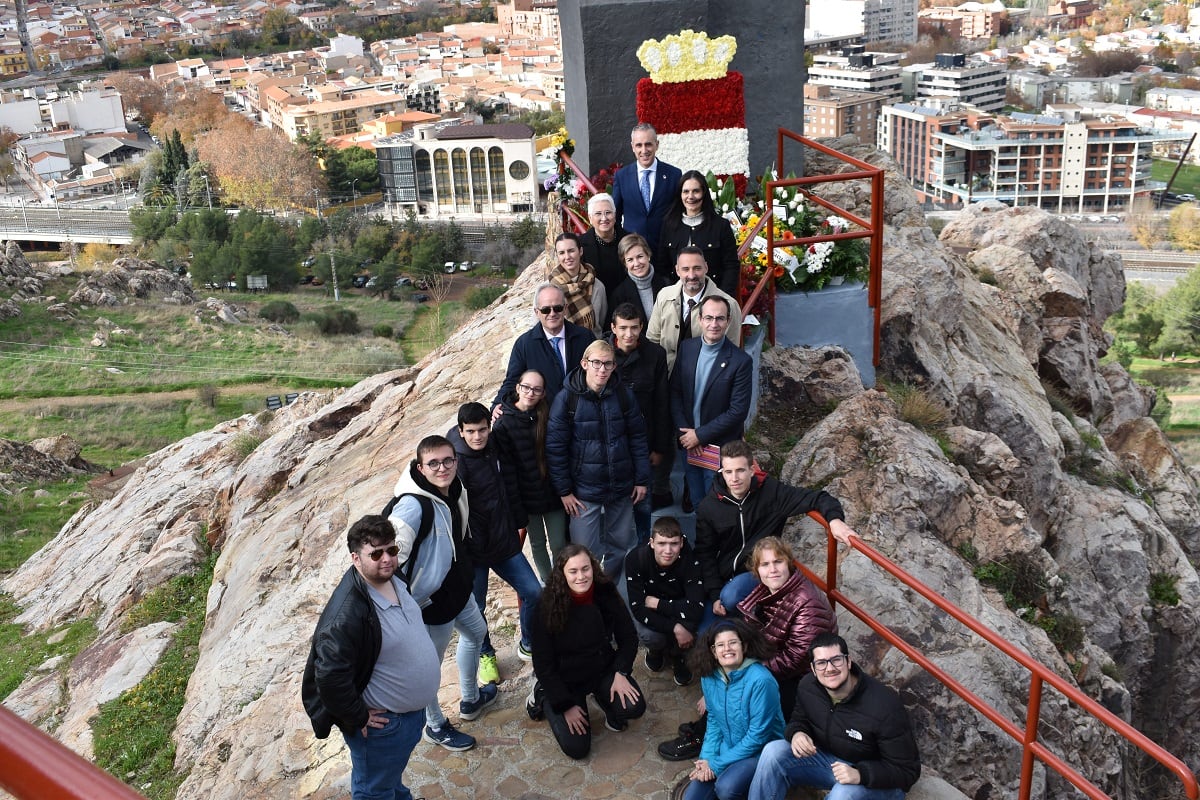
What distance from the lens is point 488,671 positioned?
18.7 feet

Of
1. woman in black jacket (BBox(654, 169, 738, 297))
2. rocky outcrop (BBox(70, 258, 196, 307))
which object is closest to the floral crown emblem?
woman in black jacket (BBox(654, 169, 738, 297))

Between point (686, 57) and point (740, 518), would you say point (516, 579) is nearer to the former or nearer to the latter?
point (740, 518)

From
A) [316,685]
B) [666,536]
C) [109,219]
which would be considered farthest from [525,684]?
[109,219]

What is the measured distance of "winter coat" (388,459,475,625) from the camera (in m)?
4.75

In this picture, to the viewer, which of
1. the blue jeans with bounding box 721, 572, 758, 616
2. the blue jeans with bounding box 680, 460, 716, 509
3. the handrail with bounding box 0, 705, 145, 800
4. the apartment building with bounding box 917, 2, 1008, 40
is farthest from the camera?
the apartment building with bounding box 917, 2, 1008, 40

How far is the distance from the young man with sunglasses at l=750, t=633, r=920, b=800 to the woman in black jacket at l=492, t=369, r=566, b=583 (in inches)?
57.1

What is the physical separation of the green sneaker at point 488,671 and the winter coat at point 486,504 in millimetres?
628

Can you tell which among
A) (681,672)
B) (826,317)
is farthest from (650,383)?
(826,317)

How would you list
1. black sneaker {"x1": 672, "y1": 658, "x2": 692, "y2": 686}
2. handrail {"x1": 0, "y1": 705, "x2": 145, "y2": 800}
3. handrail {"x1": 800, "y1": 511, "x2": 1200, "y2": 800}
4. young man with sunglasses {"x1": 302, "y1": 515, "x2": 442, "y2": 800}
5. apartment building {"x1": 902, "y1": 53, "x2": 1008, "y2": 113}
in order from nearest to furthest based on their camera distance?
1. handrail {"x1": 0, "y1": 705, "x2": 145, "y2": 800}
2. handrail {"x1": 800, "y1": 511, "x2": 1200, "y2": 800}
3. young man with sunglasses {"x1": 302, "y1": 515, "x2": 442, "y2": 800}
4. black sneaker {"x1": 672, "y1": 658, "x2": 692, "y2": 686}
5. apartment building {"x1": 902, "y1": 53, "x2": 1008, "y2": 113}

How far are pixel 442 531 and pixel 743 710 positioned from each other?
1470mm

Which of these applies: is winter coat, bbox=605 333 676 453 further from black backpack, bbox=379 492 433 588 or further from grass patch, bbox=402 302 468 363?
grass patch, bbox=402 302 468 363

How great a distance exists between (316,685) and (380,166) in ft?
281

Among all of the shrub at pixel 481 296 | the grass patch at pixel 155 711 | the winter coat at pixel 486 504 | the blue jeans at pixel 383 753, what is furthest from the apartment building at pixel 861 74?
the blue jeans at pixel 383 753

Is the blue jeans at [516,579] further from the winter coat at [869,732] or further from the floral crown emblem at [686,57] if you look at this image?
the floral crown emblem at [686,57]
